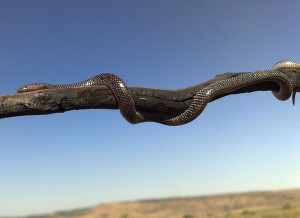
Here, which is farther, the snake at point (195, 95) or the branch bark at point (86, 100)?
the snake at point (195, 95)

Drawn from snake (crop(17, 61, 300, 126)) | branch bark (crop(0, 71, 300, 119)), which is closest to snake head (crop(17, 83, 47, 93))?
snake (crop(17, 61, 300, 126))

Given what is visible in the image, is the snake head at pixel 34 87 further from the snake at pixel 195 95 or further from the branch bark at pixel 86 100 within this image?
the branch bark at pixel 86 100

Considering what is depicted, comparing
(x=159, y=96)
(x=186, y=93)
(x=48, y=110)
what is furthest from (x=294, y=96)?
(x=48, y=110)

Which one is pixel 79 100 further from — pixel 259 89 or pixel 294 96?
pixel 294 96

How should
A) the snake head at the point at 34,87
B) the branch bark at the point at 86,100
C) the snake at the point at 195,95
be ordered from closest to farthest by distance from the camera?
the branch bark at the point at 86,100 → the snake at the point at 195,95 → the snake head at the point at 34,87

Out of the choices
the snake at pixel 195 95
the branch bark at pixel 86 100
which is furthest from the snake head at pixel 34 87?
the branch bark at pixel 86 100

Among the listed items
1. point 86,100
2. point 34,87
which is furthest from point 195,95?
point 34,87
